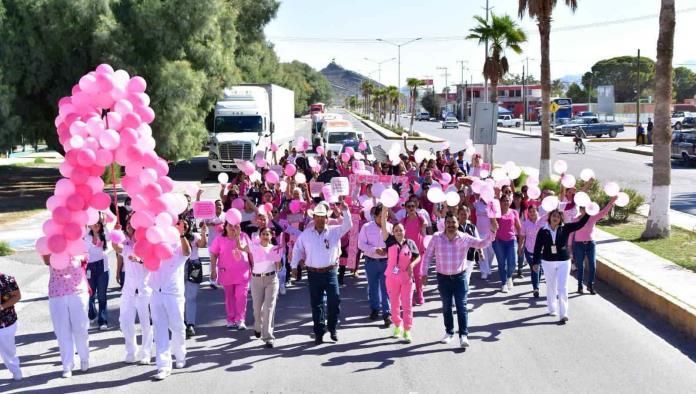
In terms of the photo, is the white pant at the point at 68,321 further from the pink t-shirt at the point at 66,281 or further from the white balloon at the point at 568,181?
the white balloon at the point at 568,181

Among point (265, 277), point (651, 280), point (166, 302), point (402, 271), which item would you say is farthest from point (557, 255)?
point (166, 302)

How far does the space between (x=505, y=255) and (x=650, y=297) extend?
210 cm

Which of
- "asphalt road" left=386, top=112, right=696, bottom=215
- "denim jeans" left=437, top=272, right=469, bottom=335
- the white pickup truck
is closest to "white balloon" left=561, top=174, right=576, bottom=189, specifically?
"denim jeans" left=437, top=272, right=469, bottom=335

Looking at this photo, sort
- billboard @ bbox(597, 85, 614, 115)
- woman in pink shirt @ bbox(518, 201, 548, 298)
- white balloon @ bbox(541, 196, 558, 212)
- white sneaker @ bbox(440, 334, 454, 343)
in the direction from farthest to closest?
billboard @ bbox(597, 85, 614, 115) < woman in pink shirt @ bbox(518, 201, 548, 298) < white balloon @ bbox(541, 196, 558, 212) < white sneaker @ bbox(440, 334, 454, 343)

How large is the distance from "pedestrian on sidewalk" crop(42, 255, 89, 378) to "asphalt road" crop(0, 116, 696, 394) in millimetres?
333

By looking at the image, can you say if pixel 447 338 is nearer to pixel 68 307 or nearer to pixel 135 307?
pixel 135 307

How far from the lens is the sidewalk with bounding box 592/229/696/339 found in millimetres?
9672

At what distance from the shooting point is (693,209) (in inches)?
800

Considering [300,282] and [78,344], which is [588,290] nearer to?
[300,282]

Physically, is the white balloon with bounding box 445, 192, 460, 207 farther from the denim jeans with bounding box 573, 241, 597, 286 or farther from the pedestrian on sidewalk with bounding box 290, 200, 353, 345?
the denim jeans with bounding box 573, 241, 597, 286

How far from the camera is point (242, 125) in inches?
1216

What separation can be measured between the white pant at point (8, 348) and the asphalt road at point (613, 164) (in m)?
17.0

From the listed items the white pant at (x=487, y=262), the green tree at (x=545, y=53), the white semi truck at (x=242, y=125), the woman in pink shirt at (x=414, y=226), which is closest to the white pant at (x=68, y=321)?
the woman in pink shirt at (x=414, y=226)

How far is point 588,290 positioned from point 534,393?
4.63 m
